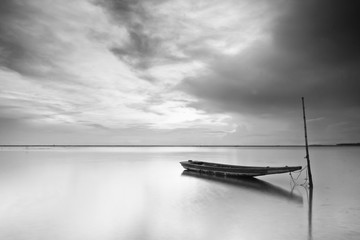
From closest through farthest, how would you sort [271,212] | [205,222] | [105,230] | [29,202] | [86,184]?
[105,230] → [205,222] → [271,212] → [29,202] → [86,184]


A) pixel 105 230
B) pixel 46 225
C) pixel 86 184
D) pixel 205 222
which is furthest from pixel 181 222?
pixel 86 184

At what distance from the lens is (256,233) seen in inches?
452

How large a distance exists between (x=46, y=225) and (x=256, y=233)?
10802 millimetres

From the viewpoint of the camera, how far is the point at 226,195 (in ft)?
71.4

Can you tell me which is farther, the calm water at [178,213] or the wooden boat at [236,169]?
the wooden boat at [236,169]

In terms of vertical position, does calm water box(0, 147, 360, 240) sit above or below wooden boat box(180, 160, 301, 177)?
below

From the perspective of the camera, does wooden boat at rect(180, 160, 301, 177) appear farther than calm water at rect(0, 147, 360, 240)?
Yes

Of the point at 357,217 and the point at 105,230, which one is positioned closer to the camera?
the point at 105,230

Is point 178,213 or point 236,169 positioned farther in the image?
point 236,169

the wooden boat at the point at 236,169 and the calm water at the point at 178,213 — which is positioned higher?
the wooden boat at the point at 236,169

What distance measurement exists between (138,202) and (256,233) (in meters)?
10.2

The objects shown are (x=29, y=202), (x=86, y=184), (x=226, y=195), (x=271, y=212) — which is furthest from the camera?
(x=86, y=184)

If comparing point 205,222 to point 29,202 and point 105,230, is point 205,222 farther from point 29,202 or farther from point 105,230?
point 29,202

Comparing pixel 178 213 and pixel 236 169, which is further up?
pixel 236 169
